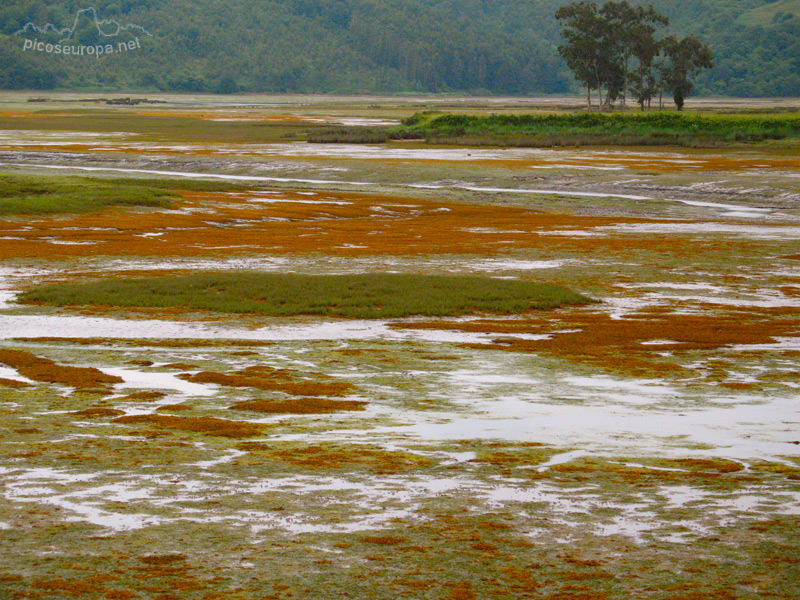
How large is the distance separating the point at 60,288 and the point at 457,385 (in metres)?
13.5

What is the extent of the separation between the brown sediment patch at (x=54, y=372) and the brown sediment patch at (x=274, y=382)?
1.33m

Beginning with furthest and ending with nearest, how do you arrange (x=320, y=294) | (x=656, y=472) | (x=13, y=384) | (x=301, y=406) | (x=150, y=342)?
(x=320, y=294) < (x=150, y=342) < (x=13, y=384) < (x=301, y=406) < (x=656, y=472)

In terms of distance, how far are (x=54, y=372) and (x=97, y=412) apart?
3096 mm

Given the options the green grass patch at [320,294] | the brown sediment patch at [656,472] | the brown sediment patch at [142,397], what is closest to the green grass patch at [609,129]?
the green grass patch at [320,294]

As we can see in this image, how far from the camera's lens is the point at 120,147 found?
8869cm

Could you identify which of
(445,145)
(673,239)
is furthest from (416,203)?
(445,145)

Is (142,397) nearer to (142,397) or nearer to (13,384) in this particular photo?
(142,397)

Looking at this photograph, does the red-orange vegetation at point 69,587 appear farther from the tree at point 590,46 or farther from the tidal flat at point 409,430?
the tree at point 590,46

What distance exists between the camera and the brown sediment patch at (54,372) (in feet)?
59.3

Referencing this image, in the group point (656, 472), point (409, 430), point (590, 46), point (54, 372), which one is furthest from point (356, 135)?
point (656, 472)

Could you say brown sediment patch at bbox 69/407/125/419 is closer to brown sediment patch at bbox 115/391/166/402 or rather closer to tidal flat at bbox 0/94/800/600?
tidal flat at bbox 0/94/800/600

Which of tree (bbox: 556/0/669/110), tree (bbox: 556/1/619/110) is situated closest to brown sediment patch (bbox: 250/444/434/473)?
tree (bbox: 556/0/669/110)

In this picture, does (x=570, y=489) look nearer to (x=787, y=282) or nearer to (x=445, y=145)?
(x=787, y=282)

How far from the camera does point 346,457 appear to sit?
13.7m
